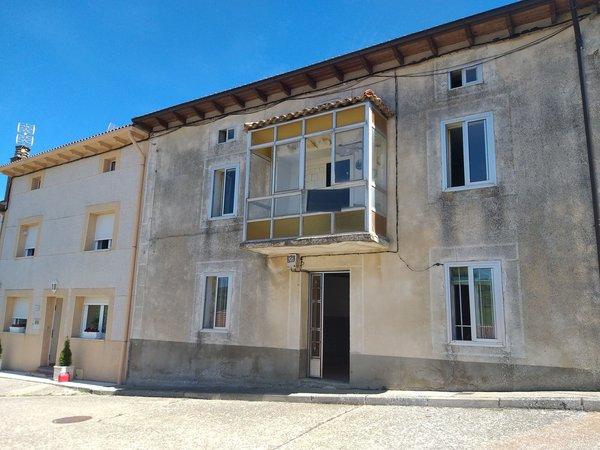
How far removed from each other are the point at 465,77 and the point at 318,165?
147 inches

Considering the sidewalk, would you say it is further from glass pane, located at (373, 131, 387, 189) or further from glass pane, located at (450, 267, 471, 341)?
glass pane, located at (373, 131, 387, 189)

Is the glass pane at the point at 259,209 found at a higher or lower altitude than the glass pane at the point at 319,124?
lower

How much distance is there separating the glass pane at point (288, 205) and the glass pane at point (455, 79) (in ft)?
12.6

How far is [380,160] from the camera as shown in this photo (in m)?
10.1

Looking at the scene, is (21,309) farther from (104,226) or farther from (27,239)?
(104,226)

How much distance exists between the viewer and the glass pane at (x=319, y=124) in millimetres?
10180

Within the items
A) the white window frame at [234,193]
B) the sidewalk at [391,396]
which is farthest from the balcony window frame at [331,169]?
the sidewalk at [391,396]

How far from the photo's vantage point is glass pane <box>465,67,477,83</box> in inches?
373

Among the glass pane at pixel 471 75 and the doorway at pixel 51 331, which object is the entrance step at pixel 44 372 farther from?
the glass pane at pixel 471 75

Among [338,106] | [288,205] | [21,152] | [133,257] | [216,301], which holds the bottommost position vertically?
[216,301]

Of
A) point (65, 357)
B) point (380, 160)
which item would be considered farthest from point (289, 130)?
point (65, 357)

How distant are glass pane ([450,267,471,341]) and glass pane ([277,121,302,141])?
4465mm

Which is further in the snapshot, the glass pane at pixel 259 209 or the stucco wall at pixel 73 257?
the stucco wall at pixel 73 257

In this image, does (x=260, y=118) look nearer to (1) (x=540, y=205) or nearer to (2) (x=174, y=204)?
(2) (x=174, y=204)
